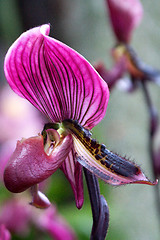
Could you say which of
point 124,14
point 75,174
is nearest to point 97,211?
point 75,174

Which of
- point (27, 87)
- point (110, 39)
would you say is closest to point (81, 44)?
point (110, 39)

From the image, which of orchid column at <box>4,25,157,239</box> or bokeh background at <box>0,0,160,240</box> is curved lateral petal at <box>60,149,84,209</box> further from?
bokeh background at <box>0,0,160,240</box>

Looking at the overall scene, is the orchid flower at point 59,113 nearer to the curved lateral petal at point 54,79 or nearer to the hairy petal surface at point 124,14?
the curved lateral petal at point 54,79

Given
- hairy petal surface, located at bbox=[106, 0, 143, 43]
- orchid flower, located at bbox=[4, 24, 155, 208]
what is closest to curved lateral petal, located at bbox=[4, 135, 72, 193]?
orchid flower, located at bbox=[4, 24, 155, 208]

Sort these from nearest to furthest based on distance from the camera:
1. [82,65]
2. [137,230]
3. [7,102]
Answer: [82,65]
[137,230]
[7,102]

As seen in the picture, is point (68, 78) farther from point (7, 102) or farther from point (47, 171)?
point (7, 102)

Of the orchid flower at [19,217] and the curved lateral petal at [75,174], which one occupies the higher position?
the curved lateral petal at [75,174]

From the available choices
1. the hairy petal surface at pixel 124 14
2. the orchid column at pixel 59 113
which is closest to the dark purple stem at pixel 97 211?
the orchid column at pixel 59 113
